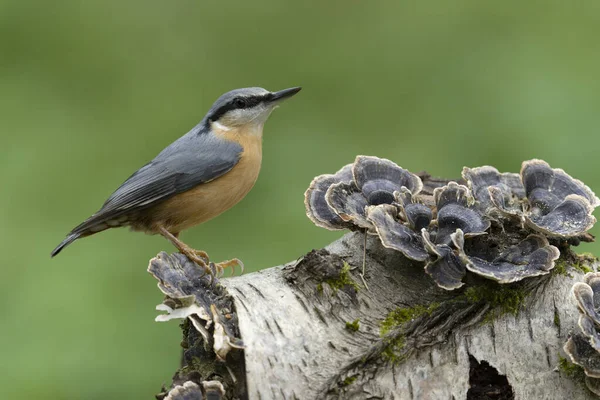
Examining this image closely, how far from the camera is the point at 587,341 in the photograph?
204cm

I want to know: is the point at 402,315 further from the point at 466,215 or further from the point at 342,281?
the point at 466,215

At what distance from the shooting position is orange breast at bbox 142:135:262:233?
3.12m

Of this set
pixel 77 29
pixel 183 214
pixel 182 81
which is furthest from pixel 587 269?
Answer: pixel 77 29

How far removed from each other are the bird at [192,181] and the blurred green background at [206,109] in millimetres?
605

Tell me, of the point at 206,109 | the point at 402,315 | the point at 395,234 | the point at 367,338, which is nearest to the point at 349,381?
the point at 367,338

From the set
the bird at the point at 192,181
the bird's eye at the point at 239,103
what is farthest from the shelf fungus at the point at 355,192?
the bird's eye at the point at 239,103

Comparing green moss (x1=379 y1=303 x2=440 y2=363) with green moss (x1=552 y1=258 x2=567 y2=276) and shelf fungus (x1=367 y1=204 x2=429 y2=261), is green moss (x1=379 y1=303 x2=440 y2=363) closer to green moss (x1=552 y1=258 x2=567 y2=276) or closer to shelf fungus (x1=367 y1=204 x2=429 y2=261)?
shelf fungus (x1=367 y1=204 x2=429 y2=261)

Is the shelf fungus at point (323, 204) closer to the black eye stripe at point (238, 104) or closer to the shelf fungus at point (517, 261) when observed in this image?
the shelf fungus at point (517, 261)

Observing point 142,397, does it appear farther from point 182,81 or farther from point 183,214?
point 182,81

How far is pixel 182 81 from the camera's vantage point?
5102 millimetres

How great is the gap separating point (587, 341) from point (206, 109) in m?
3.32

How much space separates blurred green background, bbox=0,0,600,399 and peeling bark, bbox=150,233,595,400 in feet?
4.63

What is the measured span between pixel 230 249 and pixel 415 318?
1.98 m

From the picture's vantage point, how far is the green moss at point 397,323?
6.79ft
